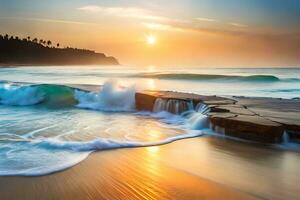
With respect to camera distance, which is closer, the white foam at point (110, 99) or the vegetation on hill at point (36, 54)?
the white foam at point (110, 99)

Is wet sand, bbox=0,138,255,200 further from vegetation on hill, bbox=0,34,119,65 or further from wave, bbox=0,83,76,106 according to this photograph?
vegetation on hill, bbox=0,34,119,65

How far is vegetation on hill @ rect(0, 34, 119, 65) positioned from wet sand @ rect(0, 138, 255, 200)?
346ft

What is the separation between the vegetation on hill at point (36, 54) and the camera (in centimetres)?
10594

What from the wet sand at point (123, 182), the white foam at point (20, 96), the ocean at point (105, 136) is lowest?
the wet sand at point (123, 182)

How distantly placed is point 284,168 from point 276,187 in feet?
3.01

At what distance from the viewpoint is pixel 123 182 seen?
13.4ft

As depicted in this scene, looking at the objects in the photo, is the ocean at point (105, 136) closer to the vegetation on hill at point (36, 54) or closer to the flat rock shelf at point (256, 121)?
the flat rock shelf at point (256, 121)

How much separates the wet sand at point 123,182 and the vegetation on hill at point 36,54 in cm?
10552

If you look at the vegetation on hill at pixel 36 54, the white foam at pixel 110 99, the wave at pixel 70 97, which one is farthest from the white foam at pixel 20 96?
the vegetation on hill at pixel 36 54

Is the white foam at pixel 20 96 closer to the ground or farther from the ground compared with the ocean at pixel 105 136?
farther from the ground

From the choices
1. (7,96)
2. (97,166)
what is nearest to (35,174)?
(97,166)

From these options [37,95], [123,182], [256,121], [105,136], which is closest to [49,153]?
[105,136]

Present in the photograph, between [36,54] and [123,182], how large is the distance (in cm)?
12348

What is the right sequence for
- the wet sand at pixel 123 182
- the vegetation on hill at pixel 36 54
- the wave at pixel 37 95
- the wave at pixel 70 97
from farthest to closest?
the vegetation on hill at pixel 36 54, the wave at pixel 37 95, the wave at pixel 70 97, the wet sand at pixel 123 182
